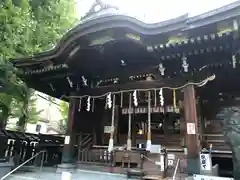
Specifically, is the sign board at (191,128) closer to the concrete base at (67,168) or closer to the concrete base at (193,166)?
the concrete base at (193,166)

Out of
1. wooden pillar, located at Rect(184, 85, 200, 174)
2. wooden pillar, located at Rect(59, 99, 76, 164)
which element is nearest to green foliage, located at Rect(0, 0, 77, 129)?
wooden pillar, located at Rect(59, 99, 76, 164)

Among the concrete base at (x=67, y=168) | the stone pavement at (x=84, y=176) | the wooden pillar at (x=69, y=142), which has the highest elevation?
the wooden pillar at (x=69, y=142)

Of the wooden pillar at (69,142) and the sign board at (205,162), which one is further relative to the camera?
the wooden pillar at (69,142)

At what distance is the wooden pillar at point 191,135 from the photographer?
5946mm

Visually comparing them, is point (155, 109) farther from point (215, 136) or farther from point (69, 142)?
point (69, 142)

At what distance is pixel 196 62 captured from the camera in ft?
21.9

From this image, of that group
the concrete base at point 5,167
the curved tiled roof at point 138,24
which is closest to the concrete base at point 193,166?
the curved tiled roof at point 138,24

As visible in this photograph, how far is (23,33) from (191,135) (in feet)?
25.9

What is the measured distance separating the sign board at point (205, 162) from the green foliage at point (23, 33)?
26.2 ft

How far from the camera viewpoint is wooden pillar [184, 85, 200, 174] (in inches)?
234

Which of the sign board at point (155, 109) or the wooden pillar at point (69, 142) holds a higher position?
the sign board at point (155, 109)

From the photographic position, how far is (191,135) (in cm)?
618

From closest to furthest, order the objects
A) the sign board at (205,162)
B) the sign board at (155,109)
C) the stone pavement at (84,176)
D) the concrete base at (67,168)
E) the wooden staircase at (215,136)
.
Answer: the sign board at (205,162), the stone pavement at (84,176), the concrete base at (67,168), the wooden staircase at (215,136), the sign board at (155,109)

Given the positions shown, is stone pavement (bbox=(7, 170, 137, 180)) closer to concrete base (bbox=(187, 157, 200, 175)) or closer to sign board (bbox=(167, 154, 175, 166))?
sign board (bbox=(167, 154, 175, 166))
